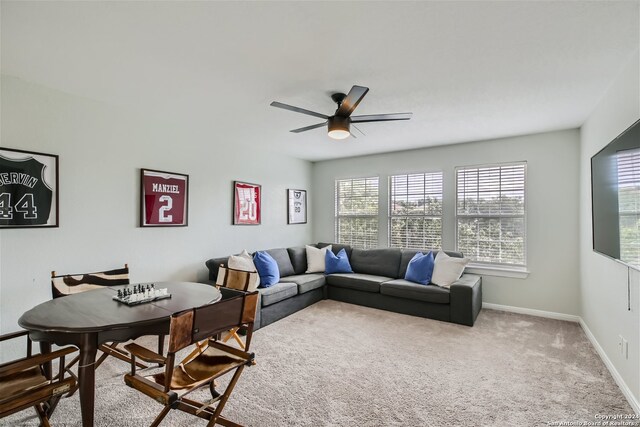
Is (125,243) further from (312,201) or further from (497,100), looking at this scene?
(497,100)

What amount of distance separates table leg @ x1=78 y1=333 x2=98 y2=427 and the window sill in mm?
4638

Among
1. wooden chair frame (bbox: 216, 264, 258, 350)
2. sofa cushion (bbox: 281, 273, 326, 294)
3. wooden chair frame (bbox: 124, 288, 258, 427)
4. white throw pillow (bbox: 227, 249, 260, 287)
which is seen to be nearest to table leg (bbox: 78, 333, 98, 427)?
wooden chair frame (bbox: 124, 288, 258, 427)

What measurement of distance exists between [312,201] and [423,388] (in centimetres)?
450

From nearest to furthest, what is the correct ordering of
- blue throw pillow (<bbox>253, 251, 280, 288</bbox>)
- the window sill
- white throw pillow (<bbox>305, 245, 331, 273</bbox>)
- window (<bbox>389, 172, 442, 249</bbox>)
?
blue throw pillow (<bbox>253, 251, 280, 288</bbox>) → the window sill → window (<bbox>389, 172, 442, 249</bbox>) → white throw pillow (<bbox>305, 245, 331, 273</bbox>)

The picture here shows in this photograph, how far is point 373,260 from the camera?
5.23m

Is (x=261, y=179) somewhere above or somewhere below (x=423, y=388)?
above

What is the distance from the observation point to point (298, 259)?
5.38 meters

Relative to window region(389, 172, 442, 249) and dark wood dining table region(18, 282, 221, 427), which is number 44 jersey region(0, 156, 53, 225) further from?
window region(389, 172, 442, 249)

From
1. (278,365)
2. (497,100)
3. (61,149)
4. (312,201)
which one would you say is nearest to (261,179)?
(312,201)

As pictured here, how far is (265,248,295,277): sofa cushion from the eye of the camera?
4949mm

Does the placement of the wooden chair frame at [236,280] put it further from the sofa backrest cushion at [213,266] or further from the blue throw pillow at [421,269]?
the blue throw pillow at [421,269]

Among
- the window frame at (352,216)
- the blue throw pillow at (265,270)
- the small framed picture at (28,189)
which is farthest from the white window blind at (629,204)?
the small framed picture at (28,189)

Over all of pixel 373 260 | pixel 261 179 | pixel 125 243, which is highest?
pixel 261 179

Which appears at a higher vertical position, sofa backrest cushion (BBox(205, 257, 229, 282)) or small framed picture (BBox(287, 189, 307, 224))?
small framed picture (BBox(287, 189, 307, 224))
